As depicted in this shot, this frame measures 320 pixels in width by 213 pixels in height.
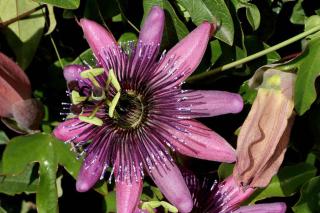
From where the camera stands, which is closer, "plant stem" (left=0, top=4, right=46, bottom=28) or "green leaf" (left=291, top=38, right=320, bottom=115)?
"green leaf" (left=291, top=38, right=320, bottom=115)

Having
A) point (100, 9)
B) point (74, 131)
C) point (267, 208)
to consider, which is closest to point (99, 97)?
point (74, 131)

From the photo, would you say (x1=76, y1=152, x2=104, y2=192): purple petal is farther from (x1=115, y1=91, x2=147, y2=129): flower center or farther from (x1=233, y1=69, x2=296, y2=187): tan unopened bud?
(x1=233, y1=69, x2=296, y2=187): tan unopened bud

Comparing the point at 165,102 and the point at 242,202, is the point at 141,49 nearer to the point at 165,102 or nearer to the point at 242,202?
the point at 165,102

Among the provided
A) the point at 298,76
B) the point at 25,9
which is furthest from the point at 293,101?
the point at 25,9

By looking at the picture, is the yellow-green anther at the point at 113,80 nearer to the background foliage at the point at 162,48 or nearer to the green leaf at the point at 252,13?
the background foliage at the point at 162,48

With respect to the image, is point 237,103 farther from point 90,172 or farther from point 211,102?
point 90,172

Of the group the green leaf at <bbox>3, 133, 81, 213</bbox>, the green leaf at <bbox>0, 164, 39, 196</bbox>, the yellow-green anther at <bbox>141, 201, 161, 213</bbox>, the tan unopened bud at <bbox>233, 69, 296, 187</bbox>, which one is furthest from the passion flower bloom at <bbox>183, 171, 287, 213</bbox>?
the green leaf at <bbox>0, 164, 39, 196</bbox>
